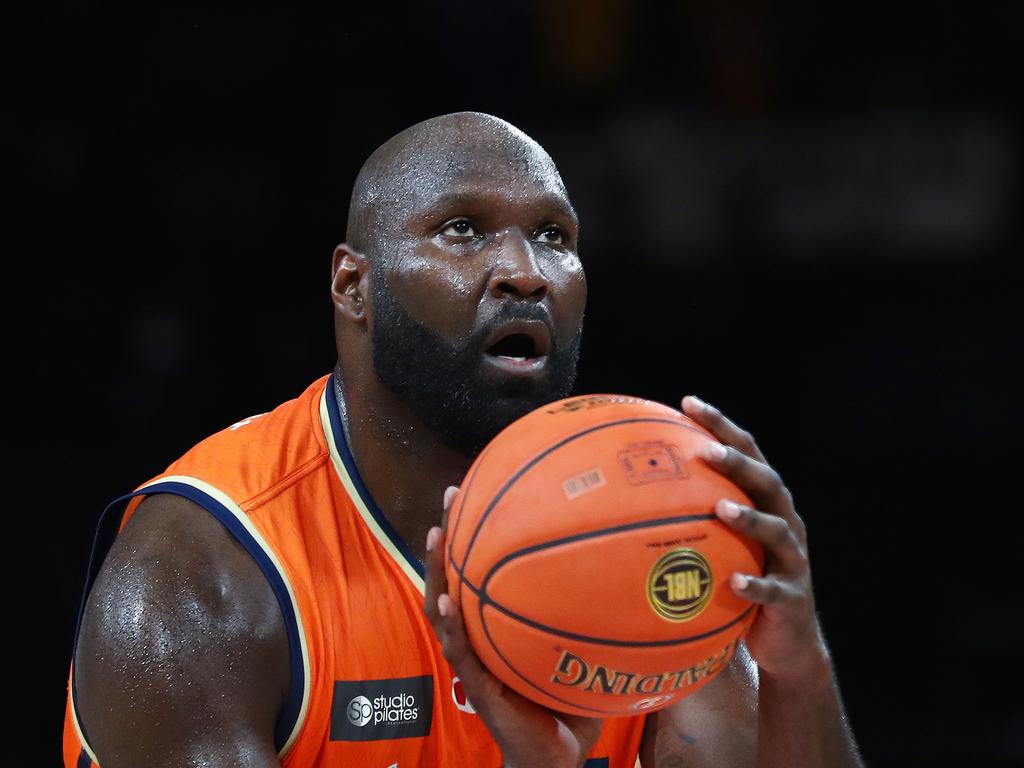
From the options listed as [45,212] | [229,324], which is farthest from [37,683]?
[45,212]

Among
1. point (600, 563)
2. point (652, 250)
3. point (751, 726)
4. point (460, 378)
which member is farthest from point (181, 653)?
point (652, 250)

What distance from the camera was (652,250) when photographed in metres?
6.77

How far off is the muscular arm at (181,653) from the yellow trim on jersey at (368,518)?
316 millimetres

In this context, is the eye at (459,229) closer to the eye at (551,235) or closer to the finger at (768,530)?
the eye at (551,235)

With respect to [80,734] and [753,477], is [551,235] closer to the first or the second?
[753,477]

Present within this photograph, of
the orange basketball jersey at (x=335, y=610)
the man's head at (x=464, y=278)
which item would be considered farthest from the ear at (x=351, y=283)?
the orange basketball jersey at (x=335, y=610)

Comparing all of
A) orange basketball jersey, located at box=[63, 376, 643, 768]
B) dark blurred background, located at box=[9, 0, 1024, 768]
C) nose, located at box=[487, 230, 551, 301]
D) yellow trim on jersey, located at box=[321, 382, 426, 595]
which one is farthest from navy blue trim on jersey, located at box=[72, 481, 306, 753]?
dark blurred background, located at box=[9, 0, 1024, 768]

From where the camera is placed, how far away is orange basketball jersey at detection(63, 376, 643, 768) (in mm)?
2791

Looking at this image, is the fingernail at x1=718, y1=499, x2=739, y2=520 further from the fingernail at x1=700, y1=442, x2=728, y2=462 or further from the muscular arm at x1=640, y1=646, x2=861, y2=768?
the muscular arm at x1=640, y1=646, x2=861, y2=768

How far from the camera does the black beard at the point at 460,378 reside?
284 cm

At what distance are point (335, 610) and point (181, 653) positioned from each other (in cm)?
34

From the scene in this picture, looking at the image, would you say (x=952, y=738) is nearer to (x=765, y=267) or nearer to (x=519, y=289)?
(x=765, y=267)

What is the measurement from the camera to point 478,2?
6.98m

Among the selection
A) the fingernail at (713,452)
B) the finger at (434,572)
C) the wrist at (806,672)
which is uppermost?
the fingernail at (713,452)
